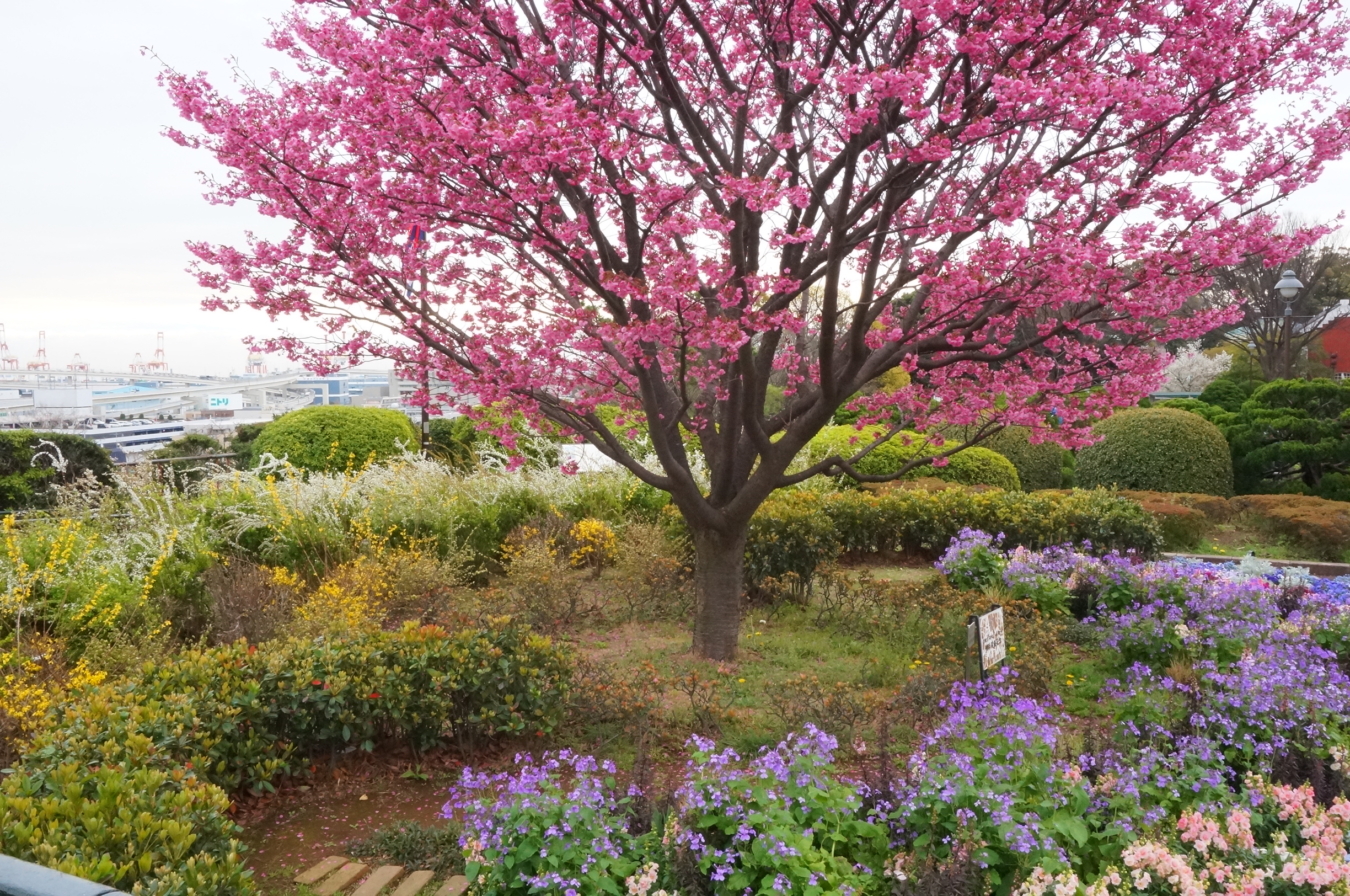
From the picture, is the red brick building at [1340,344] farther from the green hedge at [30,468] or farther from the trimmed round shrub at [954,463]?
the green hedge at [30,468]

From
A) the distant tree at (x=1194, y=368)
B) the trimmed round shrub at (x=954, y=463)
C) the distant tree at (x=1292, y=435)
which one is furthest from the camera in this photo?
the distant tree at (x=1194, y=368)

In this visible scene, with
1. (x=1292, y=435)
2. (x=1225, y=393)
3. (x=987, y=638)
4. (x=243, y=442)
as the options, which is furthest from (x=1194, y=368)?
(x=987, y=638)

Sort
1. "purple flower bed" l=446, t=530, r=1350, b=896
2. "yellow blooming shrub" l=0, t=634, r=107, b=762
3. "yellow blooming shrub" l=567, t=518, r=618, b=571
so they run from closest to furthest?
"purple flower bed" l=446, t=530, r=1350, b=896 < "yellow blooming shrub" l=0, t=634, r=107, b=762 < "yellow blooming shrub" l=567, t=518, r=618, b=571

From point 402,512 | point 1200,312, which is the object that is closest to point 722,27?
point 1200,312

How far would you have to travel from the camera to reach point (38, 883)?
1223 millimetres

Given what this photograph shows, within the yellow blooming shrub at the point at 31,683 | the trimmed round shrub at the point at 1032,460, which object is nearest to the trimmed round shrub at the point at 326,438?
the yellow blooming shrub at the point at 31,683

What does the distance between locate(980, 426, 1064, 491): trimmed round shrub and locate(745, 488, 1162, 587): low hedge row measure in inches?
156

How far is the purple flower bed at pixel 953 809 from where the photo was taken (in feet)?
8.18

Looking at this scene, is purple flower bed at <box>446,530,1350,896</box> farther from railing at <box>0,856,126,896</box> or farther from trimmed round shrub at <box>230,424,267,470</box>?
trimmed round shrub at <box>230,424,267,470</box>

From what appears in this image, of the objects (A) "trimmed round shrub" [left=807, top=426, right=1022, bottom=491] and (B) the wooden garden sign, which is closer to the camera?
(B) the wooden garden sign

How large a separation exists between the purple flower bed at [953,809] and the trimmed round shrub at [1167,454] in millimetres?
8622

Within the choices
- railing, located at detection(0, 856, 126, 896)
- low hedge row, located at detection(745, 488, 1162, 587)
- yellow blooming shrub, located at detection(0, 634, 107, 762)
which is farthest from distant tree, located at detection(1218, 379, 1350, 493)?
railing, located at detection(0, 856, 126, 896)

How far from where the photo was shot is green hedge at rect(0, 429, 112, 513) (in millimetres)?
10812

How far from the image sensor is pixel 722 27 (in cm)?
487
